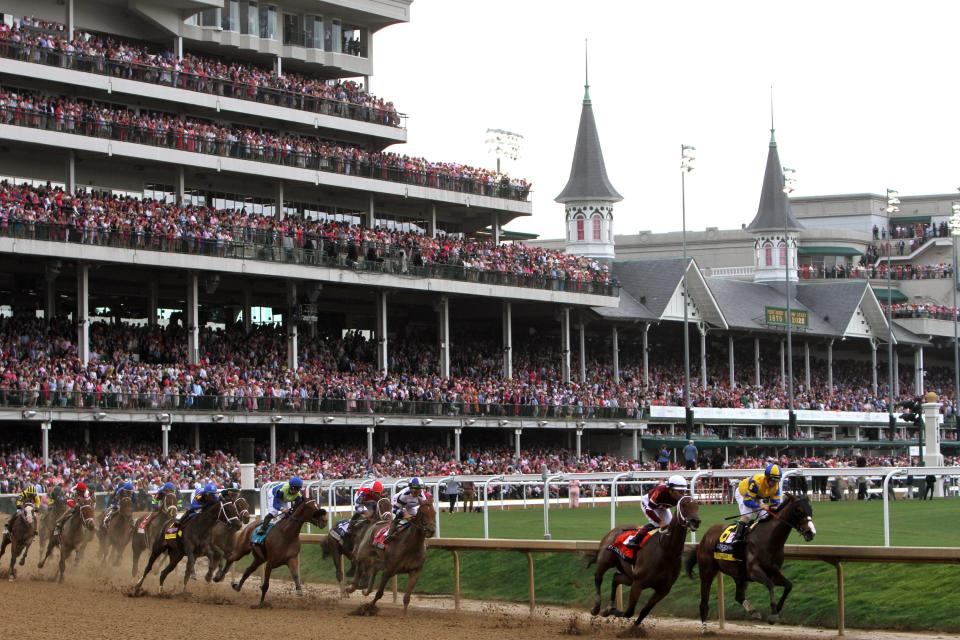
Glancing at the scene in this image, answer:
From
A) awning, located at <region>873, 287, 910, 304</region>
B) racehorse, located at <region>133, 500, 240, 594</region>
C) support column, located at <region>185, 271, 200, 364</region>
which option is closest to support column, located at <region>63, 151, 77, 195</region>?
support column, located at <region>185, 271, 200, 364</region>

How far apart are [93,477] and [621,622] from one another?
62.1ft

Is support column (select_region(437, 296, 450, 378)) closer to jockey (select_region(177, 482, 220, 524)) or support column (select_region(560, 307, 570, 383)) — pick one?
support column (select_region(560, 307, 570, 383))

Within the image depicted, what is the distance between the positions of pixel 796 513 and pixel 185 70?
31506mm

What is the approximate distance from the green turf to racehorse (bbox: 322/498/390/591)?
159 centimetres

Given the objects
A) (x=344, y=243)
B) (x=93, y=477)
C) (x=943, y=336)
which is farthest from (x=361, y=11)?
(x=943, y=336)

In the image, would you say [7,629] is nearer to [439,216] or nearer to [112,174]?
[112,174]

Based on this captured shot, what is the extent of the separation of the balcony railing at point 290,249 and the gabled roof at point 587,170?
42.3 ft

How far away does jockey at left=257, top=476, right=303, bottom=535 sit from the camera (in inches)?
740

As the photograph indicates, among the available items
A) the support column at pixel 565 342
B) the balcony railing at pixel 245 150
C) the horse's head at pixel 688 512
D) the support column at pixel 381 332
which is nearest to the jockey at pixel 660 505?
the horse's head at pixel 688 512

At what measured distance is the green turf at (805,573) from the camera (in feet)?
50.0

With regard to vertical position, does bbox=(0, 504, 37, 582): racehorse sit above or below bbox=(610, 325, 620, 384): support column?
below

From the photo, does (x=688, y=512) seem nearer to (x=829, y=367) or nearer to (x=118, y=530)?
(x=118, y=530)

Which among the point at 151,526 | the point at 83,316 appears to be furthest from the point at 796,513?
the point at 83,316

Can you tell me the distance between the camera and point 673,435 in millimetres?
50625
